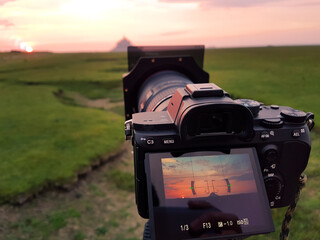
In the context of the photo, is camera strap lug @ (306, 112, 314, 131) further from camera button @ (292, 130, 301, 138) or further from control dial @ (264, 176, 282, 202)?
control dial @ (264, 176, 282, 202)

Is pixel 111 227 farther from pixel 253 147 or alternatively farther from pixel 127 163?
pixel 253 147

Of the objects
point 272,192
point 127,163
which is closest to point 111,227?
point 127,163

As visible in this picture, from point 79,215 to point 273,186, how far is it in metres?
3.51

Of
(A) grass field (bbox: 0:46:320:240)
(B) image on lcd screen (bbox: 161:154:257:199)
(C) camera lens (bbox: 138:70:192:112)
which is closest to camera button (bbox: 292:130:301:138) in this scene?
(B) image on lcd screen (bbox: 161:154:257:199)

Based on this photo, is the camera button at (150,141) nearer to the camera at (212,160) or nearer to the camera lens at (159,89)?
the camera at (212,160)

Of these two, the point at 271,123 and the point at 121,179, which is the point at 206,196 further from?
the point at 121,179

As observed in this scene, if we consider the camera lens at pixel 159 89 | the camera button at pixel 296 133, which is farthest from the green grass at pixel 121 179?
the camera button at pixel 296 133

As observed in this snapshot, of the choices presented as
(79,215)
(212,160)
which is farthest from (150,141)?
(79,215)

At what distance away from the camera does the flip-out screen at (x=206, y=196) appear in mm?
1749

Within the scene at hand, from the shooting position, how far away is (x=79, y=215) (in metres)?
4.65

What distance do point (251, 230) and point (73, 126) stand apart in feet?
25.2

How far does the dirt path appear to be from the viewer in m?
4.22

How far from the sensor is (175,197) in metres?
1.80

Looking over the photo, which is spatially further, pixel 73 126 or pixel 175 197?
pixel 73 126
